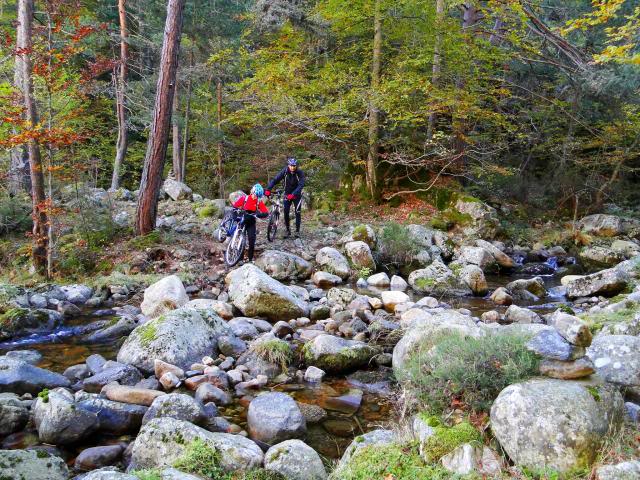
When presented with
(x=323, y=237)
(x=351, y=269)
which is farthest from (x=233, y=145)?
(x=351, y=269)

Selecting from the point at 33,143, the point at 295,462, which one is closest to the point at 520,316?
the point at 295,462

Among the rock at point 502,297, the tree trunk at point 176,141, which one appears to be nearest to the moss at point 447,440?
the rock at point 502,297

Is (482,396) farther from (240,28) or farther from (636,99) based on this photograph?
(240,28)

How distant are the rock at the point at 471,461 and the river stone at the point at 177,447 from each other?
1466 millimetres

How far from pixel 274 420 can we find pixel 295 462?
787 millimetres

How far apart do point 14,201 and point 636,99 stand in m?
19.3

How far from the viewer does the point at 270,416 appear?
4.36 meters

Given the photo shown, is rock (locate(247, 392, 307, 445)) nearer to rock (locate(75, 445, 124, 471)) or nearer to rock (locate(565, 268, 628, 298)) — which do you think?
rock (locate(75, 445, 124, 471))

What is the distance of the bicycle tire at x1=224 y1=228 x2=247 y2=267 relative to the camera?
10219 mm

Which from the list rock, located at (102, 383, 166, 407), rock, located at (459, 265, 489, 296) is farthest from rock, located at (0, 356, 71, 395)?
rock, located at (459, 265, 489, 296)

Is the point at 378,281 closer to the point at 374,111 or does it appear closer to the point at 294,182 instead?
the point at 294,182

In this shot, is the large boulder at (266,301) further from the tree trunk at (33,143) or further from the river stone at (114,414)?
the tree trunk at (33,143)

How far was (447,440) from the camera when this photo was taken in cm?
325

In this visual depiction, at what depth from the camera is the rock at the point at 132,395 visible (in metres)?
4.64
